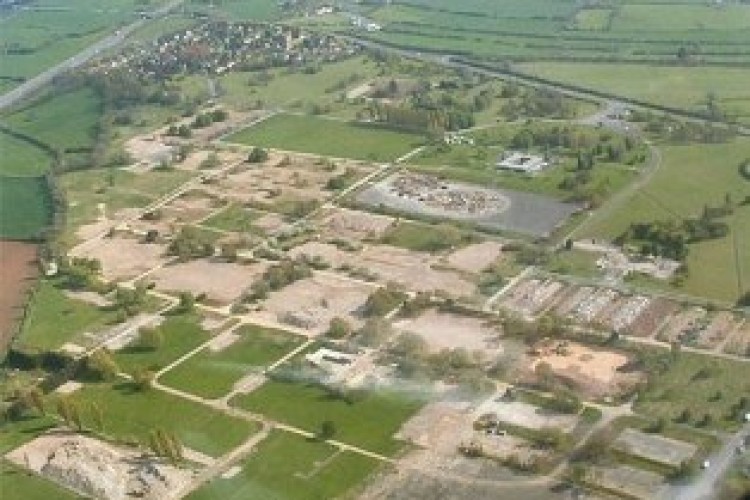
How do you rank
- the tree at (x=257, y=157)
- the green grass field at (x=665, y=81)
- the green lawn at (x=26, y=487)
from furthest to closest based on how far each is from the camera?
the green grass field at (x=665, y=81)
the tree at (x=257, y=157)
the green lawn at (x=26, y=487)

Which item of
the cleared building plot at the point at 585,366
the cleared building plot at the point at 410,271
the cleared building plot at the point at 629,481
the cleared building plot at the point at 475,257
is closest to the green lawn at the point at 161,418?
the cleared building plot at the point at 585,366

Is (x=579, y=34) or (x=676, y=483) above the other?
(x=579, y=34)

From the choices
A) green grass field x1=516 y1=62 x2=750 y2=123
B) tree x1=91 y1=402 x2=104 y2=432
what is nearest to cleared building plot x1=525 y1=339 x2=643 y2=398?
tree x1=91 y1=402 x2=104 y2=432

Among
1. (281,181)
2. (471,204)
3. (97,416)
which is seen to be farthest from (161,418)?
(281,181)

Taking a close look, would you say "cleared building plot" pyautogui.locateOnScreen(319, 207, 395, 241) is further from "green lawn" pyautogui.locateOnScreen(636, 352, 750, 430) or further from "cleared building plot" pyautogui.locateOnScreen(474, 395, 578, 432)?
"green lawn" pyautogui.locateOnScreen(636, 352, 750, 430)

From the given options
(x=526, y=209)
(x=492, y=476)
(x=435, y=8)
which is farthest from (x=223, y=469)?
(x=435, y=8)

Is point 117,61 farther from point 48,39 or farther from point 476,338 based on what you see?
point 476,338

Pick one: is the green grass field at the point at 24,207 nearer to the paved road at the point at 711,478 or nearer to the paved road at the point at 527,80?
the paved road at the point at 527,80
